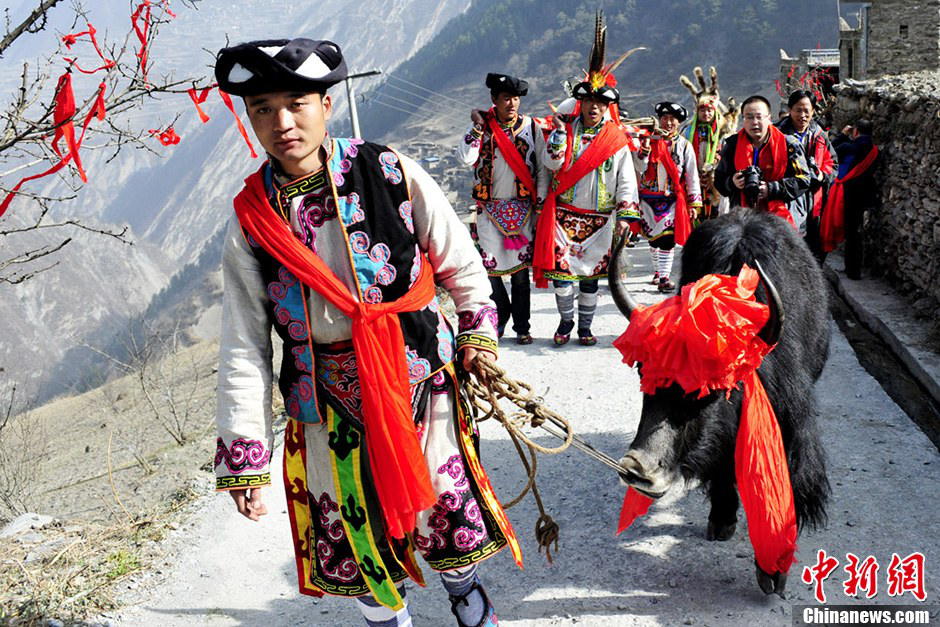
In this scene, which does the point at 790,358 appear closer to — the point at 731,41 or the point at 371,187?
the point at 371,187

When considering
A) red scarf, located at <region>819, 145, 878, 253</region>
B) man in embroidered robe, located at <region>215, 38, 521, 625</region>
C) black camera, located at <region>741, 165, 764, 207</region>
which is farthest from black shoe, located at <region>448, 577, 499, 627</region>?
red scarf, located at <region>819, 145, 878, 253</region>

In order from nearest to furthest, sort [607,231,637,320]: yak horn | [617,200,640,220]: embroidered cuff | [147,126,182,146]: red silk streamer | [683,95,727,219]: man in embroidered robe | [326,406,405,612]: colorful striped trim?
[326,406,405,612]: colorful striped trim → [607,231,637,320]: yak horn → [147,126,182,146]: red silk streamer → [617,200,640,220]: embroidered cuff → [683,95,727,219]: man in embroidered robe

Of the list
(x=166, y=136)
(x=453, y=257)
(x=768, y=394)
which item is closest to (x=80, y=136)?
(x=166, y=136)

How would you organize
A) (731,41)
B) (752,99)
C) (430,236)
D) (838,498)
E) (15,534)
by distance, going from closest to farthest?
(430,236)
(838,498)
(15,534)
(752,99)
(731,41)

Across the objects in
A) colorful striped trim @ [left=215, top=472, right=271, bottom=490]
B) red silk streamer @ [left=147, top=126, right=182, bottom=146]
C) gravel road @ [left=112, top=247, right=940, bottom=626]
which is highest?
red silk streamer @ [left=147, top=126, right=182, bottom=146]

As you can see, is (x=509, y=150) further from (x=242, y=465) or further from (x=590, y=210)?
(x=242, y=465)

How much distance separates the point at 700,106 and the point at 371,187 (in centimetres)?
556

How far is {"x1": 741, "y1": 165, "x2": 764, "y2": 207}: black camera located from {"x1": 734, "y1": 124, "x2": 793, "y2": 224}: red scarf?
87 mm

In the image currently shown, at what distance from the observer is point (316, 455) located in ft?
6.88

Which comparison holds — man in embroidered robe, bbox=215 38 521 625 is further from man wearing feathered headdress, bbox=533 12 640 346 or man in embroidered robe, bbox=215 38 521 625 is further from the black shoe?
man wearing feathered headdress, bbox=533 12 640 346

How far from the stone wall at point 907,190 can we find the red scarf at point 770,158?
1765mm

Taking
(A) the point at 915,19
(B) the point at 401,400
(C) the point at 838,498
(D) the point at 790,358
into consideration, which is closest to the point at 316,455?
(B) the point at 401,400

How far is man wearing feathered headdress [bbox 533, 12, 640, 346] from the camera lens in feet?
16.7

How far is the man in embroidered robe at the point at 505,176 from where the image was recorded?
5207mm
